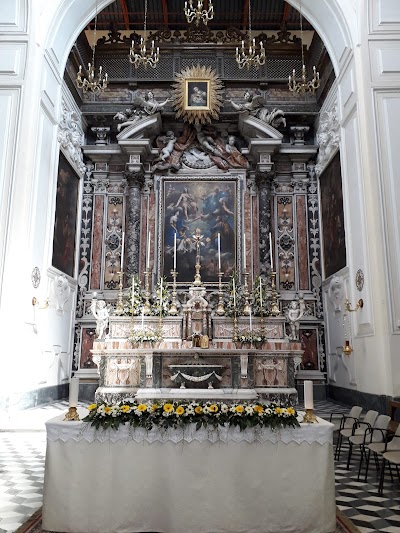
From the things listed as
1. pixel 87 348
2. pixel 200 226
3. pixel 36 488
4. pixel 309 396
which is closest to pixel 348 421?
pixel 309 396

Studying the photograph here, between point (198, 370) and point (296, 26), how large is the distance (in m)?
10.2

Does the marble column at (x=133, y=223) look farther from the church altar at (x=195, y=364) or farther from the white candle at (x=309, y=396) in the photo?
the white candle at (x=309, y=396)

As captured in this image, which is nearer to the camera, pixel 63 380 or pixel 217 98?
pixel 63 380

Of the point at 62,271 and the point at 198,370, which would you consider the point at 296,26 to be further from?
the point at 198,370

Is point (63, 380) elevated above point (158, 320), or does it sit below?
below

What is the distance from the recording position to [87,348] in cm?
1199

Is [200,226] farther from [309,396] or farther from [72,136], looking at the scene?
[309,396]

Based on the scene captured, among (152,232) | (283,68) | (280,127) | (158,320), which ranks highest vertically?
(283,68)

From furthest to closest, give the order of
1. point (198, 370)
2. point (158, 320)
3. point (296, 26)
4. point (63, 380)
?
point (296, 26)
point (63, 380)
point (158, 320)
point (198, 370)

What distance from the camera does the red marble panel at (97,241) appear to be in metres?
12.5

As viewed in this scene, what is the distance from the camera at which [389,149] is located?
8.70 meters

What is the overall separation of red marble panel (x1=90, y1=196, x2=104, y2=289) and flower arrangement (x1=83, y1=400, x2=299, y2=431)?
8609 millimetres

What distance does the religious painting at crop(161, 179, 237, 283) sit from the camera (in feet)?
40.1

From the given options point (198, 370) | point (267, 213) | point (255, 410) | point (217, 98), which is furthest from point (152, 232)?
point (255, 410)
